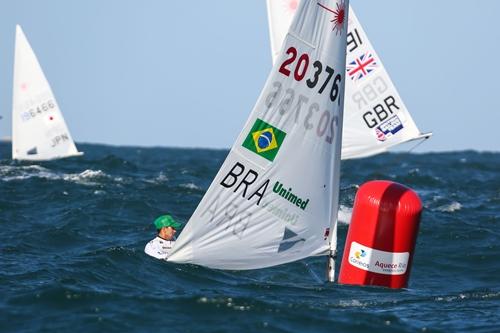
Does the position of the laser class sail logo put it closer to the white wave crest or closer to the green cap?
the green cap

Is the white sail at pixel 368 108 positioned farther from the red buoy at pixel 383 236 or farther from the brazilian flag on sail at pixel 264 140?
the brazilian flag on sail at pixel 264 140

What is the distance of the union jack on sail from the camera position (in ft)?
80.0

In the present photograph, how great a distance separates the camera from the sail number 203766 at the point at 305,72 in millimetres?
13758

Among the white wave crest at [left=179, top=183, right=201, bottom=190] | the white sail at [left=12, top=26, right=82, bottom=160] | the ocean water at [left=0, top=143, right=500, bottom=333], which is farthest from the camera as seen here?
→ the white sail at [left=12, top=26, right=82, bottom=160]

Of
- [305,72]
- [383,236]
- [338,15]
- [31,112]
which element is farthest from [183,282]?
[31,112]

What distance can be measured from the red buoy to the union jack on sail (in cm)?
980

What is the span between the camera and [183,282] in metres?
14.3

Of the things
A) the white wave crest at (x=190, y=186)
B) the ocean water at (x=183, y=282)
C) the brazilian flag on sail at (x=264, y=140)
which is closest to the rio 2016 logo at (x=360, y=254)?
the ocean water at (x=183, y=282)

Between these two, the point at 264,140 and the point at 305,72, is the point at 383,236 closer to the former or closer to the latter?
the point at 264,140

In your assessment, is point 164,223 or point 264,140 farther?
point 164,223

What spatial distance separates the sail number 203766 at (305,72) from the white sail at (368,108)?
972cm

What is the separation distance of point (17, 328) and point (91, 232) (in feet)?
28.9

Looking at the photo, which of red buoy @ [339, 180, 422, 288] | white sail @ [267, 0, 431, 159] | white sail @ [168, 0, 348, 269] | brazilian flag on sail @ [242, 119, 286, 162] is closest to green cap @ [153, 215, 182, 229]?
white sail @ [168, 0, 348, 269]

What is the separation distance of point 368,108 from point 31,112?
1746cm
